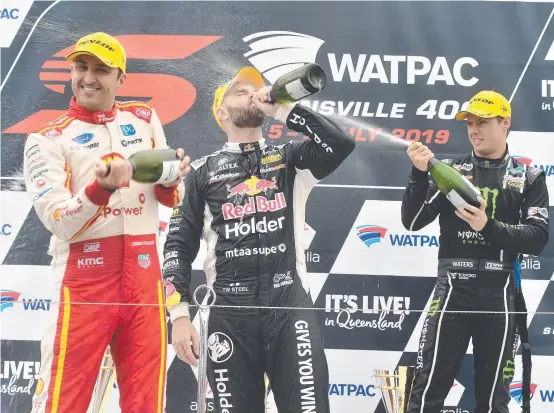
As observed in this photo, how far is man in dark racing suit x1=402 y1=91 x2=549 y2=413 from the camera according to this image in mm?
3295

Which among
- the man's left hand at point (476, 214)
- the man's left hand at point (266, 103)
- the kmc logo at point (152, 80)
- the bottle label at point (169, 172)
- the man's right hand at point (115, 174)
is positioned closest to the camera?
the man's right hand at point (115, 174)

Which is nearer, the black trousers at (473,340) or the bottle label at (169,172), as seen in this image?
the bottle label at (169,172)

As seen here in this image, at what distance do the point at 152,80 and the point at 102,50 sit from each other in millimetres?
1154

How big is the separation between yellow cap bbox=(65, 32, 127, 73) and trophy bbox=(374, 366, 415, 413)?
176 cm

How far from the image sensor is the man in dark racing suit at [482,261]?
130 inches

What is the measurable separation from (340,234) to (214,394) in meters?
1.27

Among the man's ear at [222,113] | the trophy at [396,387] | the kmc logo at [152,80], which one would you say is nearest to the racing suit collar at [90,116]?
the man's ear at [222,113]

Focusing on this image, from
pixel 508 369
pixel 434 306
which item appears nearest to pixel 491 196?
pixel 434 306

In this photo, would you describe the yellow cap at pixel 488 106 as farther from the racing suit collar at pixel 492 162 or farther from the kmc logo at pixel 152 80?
the kmc logo at pixel 152 80

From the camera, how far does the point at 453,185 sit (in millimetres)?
3273

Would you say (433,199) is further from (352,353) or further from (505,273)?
(352,353)

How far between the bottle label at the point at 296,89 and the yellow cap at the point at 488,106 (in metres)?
0.94

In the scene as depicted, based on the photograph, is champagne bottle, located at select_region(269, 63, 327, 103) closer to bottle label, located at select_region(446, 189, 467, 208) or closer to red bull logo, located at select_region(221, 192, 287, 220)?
red bull logo, located at select_region(221, 192, 287, 220)

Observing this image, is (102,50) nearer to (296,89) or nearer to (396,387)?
(296,89)
